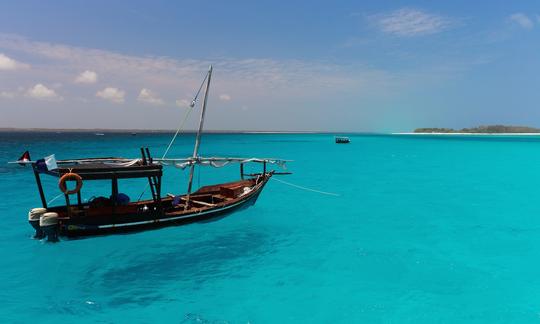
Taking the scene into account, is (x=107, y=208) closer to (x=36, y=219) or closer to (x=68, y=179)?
(x=68, y=179)

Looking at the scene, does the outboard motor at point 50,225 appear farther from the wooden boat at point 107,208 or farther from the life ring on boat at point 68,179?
the life ring on boat at point 68,179

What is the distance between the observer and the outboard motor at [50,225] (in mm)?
14555

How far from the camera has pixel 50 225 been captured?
14648 mm

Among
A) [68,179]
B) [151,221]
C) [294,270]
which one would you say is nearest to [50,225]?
[68,179]

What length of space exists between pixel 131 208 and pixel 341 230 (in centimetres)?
1209

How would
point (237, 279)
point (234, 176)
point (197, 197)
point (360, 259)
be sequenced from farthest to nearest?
point (234, 176)
point (197, 197)
point (360, 259)
point (237, 279)

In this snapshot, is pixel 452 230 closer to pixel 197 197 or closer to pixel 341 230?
pixel 341 230

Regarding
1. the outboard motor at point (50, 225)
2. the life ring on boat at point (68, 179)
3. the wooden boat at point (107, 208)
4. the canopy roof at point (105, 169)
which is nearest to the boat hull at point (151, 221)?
the wooden boat at point (107, 208)

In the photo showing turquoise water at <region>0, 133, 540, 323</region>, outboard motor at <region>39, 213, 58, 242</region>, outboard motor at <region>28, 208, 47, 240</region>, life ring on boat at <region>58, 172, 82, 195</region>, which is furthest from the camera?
outboard motor at <region>28, 208, 47, 240</region>

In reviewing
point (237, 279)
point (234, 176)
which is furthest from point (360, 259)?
point (234, 176)

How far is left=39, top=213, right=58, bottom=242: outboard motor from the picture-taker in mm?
14555

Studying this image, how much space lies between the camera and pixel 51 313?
37.9 ft

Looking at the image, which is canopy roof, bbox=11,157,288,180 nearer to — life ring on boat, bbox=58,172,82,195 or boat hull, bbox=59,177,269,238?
life ring on boat, bbox=58,172,82,195

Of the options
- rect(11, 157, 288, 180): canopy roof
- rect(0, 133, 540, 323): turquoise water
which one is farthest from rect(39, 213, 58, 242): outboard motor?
rect(11, 157, 288, 180): canopy roof
